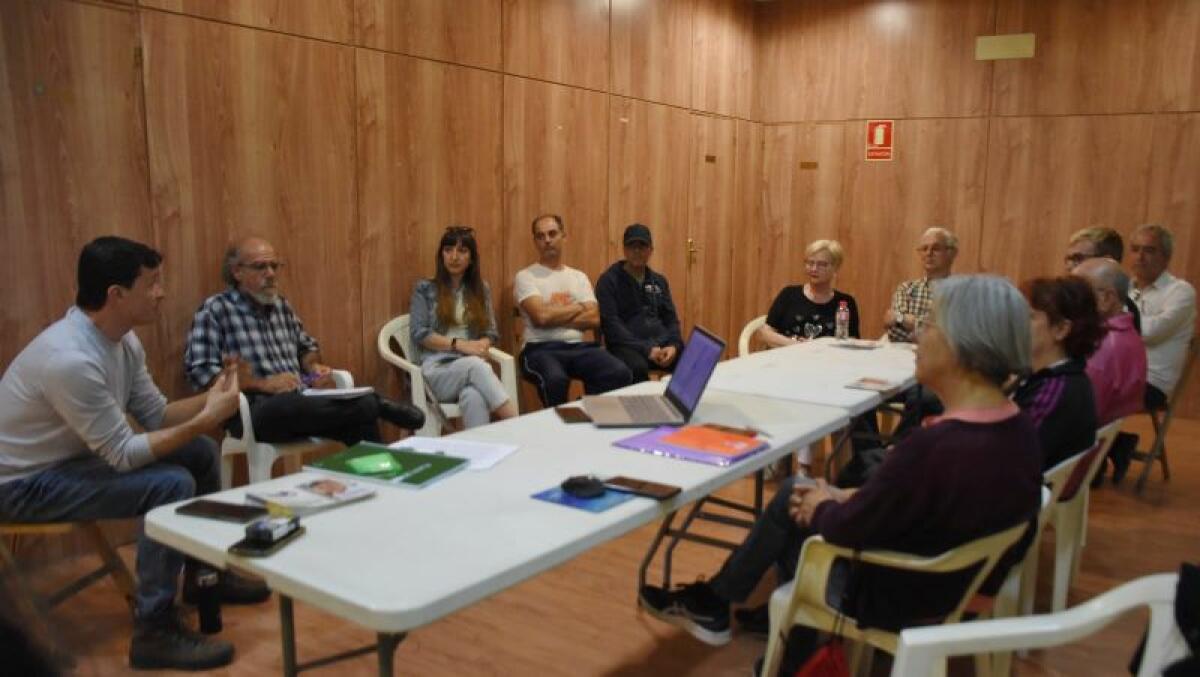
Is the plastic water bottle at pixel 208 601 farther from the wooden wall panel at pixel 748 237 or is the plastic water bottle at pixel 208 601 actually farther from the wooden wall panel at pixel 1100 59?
the wooden wall panel at pixel 1100 59

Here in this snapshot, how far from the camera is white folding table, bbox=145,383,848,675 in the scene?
1.38 metres

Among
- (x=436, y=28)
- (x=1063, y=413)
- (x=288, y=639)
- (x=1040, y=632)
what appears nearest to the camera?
(x=1040, y=632)

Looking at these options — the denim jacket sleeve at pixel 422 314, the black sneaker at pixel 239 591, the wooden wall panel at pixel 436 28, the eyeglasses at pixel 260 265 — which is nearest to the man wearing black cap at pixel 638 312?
the denim jacket sleeve at pixel 422 314

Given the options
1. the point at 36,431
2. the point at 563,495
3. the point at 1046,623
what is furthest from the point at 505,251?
the point at 1046,623

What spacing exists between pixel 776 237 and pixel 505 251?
3138 millimetres

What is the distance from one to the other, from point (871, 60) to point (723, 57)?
1146mm

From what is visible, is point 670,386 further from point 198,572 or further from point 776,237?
point 776,237

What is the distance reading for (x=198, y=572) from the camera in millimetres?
2781

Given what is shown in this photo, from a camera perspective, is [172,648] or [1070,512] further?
[1070,512]

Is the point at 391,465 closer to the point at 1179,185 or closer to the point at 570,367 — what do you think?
the point at 570,367

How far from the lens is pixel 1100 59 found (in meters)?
6.07

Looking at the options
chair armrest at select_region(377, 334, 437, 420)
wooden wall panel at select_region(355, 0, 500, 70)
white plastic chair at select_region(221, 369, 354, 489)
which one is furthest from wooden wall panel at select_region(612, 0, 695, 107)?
white plastic chair at select_region(221, 369, 354, 489)

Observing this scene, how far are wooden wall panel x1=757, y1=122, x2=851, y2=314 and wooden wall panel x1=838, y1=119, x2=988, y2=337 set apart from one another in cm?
10

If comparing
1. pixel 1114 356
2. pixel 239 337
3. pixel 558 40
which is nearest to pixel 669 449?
pixel 1114 356
